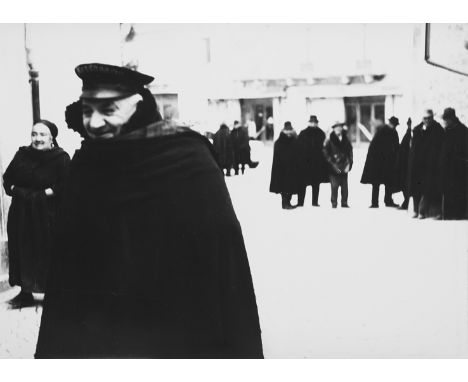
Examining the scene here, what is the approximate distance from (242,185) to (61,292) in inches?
50.1

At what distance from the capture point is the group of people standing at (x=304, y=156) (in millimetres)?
3736

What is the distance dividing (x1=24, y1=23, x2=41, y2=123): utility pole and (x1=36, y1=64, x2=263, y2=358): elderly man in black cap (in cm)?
77

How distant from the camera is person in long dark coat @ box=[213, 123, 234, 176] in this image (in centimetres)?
348

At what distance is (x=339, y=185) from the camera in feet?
12.5

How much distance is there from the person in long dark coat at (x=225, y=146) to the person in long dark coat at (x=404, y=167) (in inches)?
39.1

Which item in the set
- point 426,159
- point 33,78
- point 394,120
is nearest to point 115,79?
point 33,78

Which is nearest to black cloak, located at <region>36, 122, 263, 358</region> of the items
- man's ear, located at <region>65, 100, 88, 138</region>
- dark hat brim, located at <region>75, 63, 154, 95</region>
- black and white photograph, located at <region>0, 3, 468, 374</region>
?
man's ear, located at <region>65, 100, 88, 138</region>

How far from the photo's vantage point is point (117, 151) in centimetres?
267

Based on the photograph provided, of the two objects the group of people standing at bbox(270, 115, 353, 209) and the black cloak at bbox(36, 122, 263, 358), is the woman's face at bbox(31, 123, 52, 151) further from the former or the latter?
the group of people standing at bbox(270, 115, 353, 209)

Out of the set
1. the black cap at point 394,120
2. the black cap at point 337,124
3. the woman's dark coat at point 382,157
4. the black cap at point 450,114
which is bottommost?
the woman's dark coat at point 382,157

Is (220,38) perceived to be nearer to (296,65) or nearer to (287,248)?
(296,65)

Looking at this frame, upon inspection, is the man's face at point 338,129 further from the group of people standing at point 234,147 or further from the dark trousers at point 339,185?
the group of people standing at point 234,147

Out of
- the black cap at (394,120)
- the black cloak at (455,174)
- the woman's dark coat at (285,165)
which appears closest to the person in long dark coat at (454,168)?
the black cloak at (455,174)

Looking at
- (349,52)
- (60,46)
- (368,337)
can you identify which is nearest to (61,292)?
(60,46)
